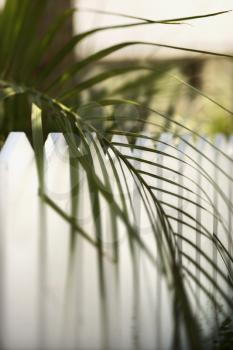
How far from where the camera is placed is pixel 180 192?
149 cm

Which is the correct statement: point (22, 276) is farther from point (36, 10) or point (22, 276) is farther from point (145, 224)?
point (36, 10)

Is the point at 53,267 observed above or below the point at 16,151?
below

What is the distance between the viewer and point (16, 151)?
1133mm

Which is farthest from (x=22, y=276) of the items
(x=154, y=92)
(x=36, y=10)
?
(x=154, y=92)

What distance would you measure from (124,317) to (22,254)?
28 centimetres

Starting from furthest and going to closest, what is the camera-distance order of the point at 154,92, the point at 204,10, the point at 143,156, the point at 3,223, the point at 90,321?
the point at 204,10 → the point at 154,92 → the point at 143,156 → the point at 90,321 → the point at 3,223

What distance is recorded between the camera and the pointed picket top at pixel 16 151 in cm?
113

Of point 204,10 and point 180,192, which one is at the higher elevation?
point 204,10

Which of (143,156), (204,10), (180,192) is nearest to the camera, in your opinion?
(143,156)

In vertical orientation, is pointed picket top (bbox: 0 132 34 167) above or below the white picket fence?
above

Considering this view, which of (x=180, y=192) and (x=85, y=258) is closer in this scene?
(x=85, y=258)

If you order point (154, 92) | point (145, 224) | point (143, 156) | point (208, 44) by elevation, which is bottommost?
point (145, 224)

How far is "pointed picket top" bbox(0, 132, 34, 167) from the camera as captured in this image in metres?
1.13

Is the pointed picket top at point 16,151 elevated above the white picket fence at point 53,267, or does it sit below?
above
